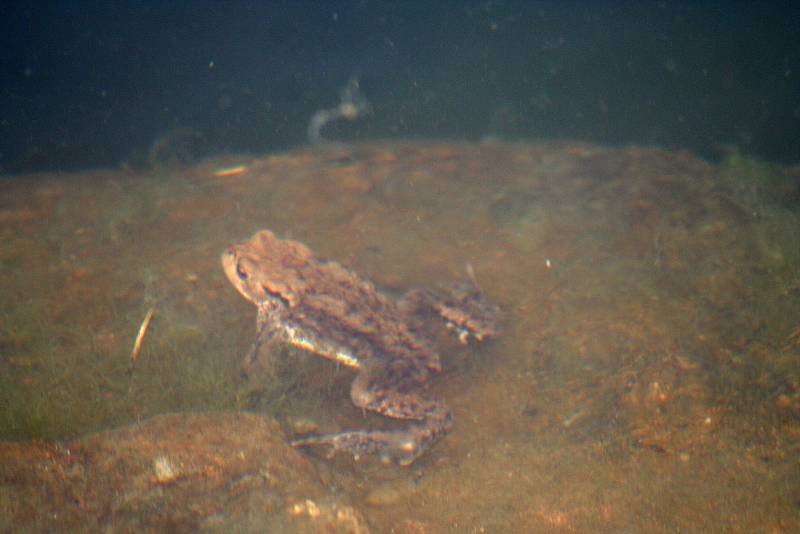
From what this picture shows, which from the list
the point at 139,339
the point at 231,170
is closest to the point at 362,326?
the point at 139,339

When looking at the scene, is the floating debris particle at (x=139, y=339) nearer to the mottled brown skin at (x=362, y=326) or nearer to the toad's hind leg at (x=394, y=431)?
the mottled brown skin at (x=362, y=326)

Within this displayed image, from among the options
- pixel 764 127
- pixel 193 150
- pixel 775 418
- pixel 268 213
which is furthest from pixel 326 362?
pixel 764 127

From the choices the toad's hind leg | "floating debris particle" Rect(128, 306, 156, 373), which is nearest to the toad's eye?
"floating debris particle" Rect(128, 306, 156, 373)

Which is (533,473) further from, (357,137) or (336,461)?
(357,137)

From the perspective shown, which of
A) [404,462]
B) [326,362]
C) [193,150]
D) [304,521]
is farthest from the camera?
[193,150]

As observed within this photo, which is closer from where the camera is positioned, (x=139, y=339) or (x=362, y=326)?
(x=139, y=339)

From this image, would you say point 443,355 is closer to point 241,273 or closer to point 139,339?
point 241,273

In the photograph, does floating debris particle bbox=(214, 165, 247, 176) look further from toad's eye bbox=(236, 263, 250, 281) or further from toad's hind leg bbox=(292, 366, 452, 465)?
toad's hind leg bbox=(292, 366, 452, 465)
